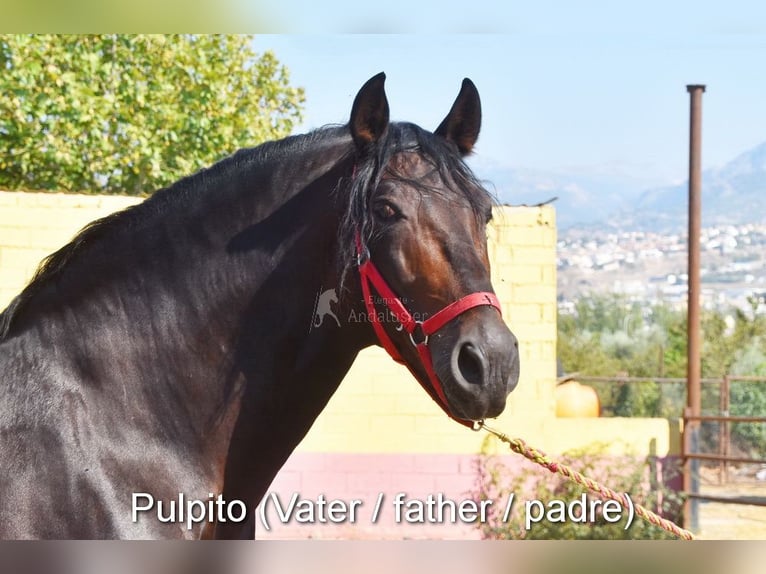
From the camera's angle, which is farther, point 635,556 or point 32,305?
point 635,556

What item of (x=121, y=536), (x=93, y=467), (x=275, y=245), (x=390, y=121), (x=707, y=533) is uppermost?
(x=390, y=121)

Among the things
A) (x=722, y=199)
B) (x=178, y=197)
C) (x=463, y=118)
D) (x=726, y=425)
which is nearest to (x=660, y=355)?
(x=722, y=199)

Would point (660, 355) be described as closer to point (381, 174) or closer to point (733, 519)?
point (733, 519)

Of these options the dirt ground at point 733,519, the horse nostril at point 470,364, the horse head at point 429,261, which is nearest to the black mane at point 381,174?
the horse head at point 429,261

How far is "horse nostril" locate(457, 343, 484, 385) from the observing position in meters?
2.18

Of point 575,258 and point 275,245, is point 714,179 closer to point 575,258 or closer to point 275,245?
point 575,258

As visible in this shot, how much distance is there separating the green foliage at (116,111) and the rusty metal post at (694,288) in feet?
12.7

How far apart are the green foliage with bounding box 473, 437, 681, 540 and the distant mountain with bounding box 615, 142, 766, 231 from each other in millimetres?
7048

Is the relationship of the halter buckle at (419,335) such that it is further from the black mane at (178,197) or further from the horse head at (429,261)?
the black mane at (178,197)

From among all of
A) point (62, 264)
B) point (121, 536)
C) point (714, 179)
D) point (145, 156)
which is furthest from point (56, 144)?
point (714, 179)

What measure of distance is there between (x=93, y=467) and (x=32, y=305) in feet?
1.64

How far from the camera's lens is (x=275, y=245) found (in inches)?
95.8

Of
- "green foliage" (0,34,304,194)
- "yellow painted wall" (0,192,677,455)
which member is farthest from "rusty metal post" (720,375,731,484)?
"green foliage" (0,34,304,194)

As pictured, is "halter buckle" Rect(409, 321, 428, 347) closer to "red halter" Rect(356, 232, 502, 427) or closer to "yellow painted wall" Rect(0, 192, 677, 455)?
"red halter" Rect(356, 232, 502, 427)
